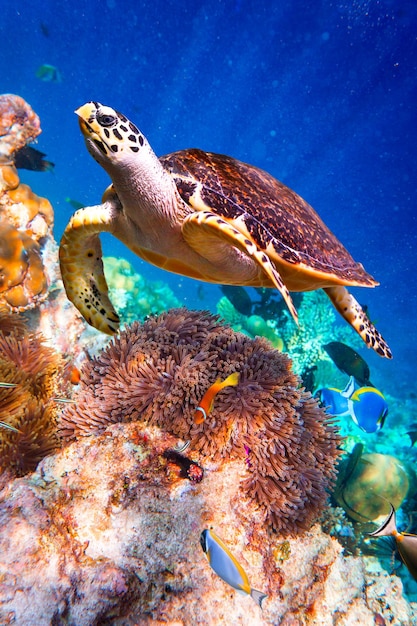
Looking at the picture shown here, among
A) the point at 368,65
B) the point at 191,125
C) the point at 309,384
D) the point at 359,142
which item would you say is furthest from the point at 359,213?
the point at 309,384

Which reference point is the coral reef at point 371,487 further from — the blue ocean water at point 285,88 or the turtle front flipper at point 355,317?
the blue ocean water at point 285,88

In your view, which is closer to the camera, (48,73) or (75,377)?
(75,377)

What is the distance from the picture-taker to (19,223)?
4570mm

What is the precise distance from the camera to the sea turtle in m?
2.21

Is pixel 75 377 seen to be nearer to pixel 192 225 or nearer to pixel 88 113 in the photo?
pixel 192 225

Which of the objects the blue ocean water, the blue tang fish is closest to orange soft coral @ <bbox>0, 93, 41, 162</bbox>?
the blue tang fish

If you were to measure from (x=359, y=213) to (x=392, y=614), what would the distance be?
43.6 metres

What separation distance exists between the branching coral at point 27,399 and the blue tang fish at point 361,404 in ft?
10.0

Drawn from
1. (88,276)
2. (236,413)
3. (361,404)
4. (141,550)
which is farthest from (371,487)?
(88,276)

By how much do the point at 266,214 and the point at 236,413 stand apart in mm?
1715

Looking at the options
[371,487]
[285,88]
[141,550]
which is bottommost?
[141,550]

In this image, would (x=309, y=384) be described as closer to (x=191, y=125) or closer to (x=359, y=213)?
(x=359, y=213)

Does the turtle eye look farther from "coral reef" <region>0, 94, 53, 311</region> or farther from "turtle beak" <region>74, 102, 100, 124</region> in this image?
"coral reef" <region>0, 94, 53, 311</region>

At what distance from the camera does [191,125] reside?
140 feet
